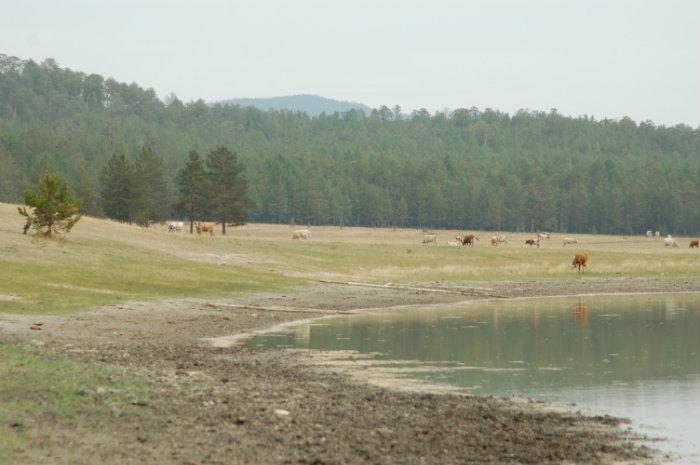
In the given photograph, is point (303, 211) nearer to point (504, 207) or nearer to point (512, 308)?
point (504, 207)

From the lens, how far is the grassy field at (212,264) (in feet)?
140

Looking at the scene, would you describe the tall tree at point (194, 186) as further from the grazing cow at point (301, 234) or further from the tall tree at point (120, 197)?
the grazing cow at point (301, 234)

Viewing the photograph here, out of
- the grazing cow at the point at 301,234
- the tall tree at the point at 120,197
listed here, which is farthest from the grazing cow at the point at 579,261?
the tall tree at the point at 120,197

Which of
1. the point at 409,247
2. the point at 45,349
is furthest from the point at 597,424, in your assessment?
the point at 409,247

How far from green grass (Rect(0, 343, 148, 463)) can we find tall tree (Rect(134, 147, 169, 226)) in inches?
3198

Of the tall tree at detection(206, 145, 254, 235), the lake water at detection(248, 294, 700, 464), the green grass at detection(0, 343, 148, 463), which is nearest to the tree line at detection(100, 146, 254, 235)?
the tall tree at detection(206, 145, 254, 235)

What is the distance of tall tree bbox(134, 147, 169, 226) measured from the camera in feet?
339

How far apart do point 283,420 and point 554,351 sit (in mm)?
17001

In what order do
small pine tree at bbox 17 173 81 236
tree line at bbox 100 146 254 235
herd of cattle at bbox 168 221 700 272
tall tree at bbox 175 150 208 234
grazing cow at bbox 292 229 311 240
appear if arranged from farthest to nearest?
1. tall tree at bbox 175 150 208 234
2. tree line at bbox 100 146 254 235
3. grazing cow at bbox 292 229 311 240
4. herd of cattle at bbox 168 221 700 272
5. small pine tree at bbox 17 173 81 236

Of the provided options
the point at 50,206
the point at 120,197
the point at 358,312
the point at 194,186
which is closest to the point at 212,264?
the point at 50,206

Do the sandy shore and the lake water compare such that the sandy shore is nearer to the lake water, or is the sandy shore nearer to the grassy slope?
the lake water

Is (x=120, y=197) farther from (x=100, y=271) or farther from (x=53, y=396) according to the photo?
(x=53, y=396)

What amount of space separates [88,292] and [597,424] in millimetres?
25484

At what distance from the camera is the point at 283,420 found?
704 inches
